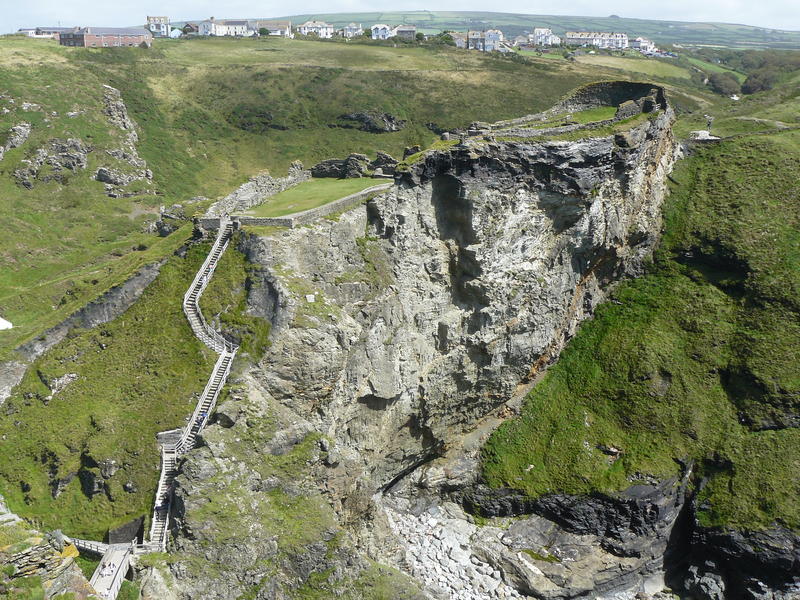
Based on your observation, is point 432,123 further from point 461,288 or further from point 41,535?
point 41,535

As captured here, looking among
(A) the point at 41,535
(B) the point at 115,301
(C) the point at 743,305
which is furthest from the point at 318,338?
(C) the point at 743,305

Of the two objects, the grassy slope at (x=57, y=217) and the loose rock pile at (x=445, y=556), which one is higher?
the grassy slope at (x=57, y=217)

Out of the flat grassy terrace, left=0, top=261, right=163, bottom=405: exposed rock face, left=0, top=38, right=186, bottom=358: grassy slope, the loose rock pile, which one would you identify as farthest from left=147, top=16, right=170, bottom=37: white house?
the loose rock pile

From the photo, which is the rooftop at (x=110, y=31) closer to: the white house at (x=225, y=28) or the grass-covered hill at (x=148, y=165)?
the grass-covered hill at (x=148, y=165)

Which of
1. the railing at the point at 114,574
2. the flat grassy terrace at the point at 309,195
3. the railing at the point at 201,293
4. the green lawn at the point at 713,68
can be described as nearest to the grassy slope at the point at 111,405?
the railing at the point at 201,293

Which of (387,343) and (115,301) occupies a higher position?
(115,301)

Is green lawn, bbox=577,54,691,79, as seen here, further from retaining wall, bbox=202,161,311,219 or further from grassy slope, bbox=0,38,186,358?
retaining wall, bbox=202,161,311,219

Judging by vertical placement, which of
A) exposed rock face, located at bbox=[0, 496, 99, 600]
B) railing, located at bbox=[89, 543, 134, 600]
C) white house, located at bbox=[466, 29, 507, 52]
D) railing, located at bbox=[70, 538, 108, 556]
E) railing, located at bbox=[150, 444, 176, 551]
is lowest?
railing, located at bbox=[89, 543, 134, 600]
